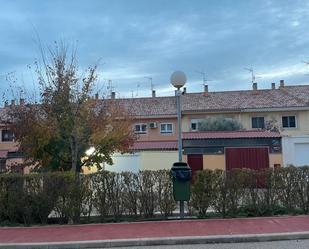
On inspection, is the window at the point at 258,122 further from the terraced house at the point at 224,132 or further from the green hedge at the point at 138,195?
the green hedge at the point at 138,195

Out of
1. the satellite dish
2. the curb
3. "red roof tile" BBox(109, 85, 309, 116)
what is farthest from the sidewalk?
"red roof tile" BBox(109, 85, 309, 116)

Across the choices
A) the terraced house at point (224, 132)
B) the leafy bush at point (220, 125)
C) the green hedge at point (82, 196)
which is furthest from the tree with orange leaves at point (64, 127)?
the leafy bush at point (220, 125)

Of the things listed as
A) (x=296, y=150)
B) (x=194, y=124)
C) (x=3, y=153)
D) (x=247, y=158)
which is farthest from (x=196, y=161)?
(x=3, y=153)

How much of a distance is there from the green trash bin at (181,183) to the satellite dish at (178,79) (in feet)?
8.19

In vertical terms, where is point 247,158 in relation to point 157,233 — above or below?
above

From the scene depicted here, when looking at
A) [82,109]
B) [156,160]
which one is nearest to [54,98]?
[82,109]

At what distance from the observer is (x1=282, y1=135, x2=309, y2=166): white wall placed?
27203 millimetres

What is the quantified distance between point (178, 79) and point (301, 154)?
55.1ft

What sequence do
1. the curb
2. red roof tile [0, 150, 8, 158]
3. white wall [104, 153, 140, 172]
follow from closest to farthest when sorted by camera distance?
→ the curb
white wall [104, 153, 140, 172]
red roof tile [0, 150, 8, 158]

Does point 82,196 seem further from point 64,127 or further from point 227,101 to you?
point 227,101

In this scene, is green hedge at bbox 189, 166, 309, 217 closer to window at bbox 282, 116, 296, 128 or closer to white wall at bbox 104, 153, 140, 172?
white wall at bbox 104, 153, 140, 172

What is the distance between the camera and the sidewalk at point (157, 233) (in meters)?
9.64

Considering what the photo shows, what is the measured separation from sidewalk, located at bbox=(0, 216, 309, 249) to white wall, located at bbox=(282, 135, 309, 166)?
1590 cm

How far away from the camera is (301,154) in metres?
27.3
